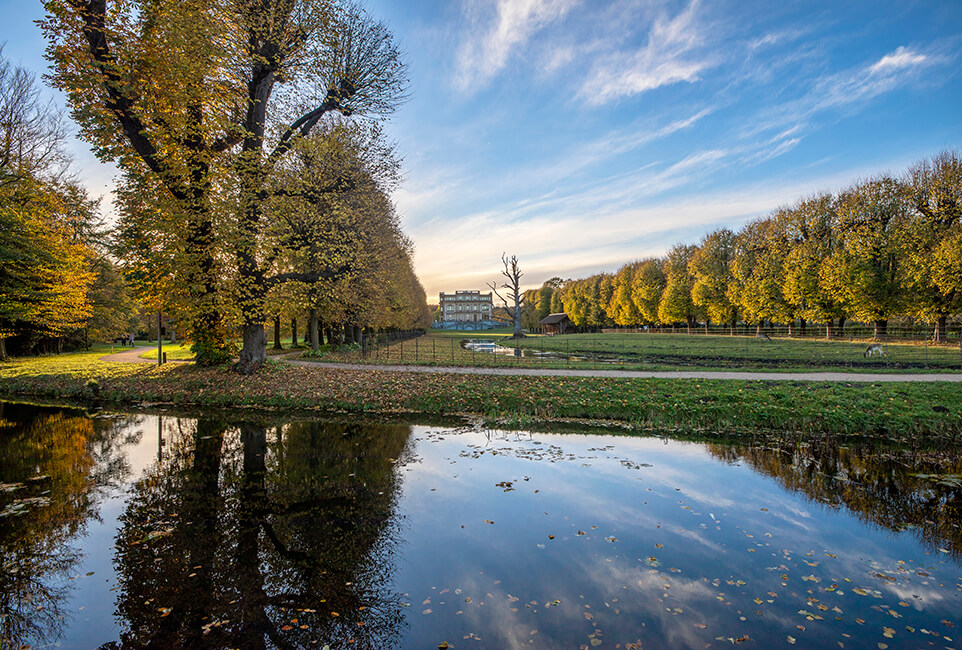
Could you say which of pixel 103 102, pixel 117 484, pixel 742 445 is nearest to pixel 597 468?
pixel 742 445

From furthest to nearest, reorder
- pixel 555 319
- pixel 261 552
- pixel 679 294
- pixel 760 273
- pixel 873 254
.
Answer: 1. pixel 555 319
2. pixel 679 294
3. pixel 760 273
4. pixel 873 254
5. pixel 261 552

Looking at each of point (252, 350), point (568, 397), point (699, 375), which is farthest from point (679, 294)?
point (252, 350)

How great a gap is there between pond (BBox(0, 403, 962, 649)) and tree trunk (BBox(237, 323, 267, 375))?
700cm

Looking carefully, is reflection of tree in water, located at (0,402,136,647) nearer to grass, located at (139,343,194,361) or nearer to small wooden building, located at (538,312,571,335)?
grass, located at (139,343,194,361)

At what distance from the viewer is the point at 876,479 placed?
6824 mm

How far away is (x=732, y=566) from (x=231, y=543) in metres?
5.13

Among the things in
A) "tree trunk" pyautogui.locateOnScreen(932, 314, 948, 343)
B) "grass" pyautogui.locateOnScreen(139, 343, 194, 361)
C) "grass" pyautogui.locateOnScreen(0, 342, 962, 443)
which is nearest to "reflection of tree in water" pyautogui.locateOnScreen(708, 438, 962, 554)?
"grass" pyautogui.locateOnScreen(0, 342, 962, 443)

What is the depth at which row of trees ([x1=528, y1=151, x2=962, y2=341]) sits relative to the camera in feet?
89.0

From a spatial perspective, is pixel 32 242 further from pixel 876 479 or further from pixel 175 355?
pixel 876 479

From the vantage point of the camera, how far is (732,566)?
4359mm

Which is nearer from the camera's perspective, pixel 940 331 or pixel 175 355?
pixel 940 331

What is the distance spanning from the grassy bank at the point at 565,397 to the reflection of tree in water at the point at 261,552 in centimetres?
480

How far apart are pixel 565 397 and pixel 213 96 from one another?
42.9ft

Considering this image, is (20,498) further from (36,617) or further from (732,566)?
(732,566)
